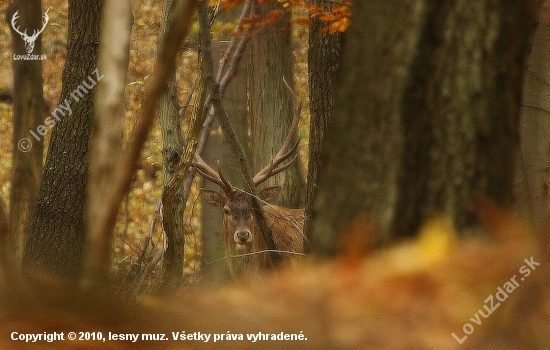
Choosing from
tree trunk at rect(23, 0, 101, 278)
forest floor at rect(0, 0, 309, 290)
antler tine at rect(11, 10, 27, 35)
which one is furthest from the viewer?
forest floor at rect(0, 0, 309, 290)

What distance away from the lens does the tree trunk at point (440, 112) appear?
10.7ft

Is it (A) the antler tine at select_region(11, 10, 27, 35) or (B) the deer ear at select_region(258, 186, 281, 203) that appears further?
(A) the antler tine at select_region(11, 10, 27, 35)

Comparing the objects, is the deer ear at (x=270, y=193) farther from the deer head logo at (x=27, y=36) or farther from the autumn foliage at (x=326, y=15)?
the deer head logo at (x=27, y=36)

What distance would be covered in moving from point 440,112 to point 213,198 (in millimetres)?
6741

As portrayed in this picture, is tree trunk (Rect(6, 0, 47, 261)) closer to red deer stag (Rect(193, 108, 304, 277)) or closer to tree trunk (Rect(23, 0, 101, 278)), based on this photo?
red deer stag (Rect(193, 108, 304, 277))

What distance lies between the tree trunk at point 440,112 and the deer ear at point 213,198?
254 inches

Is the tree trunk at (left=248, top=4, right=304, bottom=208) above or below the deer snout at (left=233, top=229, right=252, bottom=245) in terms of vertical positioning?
above

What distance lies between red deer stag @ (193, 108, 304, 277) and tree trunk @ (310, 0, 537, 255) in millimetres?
5418

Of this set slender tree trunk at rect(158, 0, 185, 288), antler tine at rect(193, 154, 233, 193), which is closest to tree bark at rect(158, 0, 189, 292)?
slender tree trunk at rect(158, 0, 185, 288)

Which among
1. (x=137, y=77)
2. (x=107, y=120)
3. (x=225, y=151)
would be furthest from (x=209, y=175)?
(x=137, y=77)

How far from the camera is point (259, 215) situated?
7426 millimetres

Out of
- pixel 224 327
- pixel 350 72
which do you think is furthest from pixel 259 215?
pixel 224 327

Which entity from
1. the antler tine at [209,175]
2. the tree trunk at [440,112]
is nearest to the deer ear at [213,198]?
the antler tine at [209,175]

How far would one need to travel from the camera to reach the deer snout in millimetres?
9023
